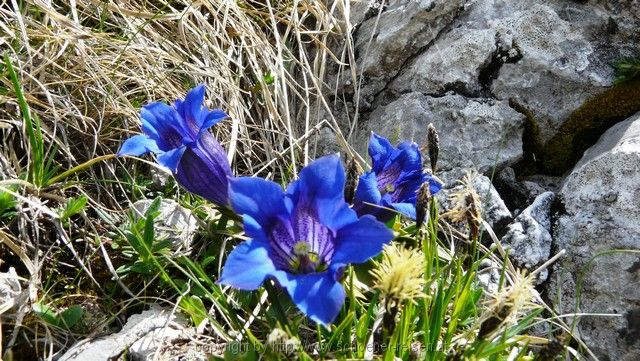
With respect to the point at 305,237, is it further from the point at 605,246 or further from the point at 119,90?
the point at 119,90

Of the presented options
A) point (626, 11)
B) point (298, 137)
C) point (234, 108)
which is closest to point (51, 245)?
point (234, 108)

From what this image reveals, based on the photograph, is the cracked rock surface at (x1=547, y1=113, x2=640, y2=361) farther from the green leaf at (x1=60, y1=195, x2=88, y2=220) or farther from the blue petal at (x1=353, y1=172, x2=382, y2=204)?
the green leaf at (x1=60, y1=195, x2=88, y2=220)

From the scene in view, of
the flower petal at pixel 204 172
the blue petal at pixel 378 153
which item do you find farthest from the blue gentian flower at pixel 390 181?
the flower petal at pixel 204 172

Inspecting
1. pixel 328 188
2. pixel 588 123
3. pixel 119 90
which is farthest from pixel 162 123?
pixel 588 123

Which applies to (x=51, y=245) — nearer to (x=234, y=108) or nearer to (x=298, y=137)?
(x=234, y=108)

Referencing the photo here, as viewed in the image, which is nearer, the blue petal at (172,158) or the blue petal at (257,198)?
the blue petal at (257,198)

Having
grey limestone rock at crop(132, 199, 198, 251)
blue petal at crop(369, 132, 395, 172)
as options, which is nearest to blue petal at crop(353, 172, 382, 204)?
blue petal at crop(369, 132, 395, 172)

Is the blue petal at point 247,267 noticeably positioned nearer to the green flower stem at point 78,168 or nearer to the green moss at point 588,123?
the green flower stem at point 78,168

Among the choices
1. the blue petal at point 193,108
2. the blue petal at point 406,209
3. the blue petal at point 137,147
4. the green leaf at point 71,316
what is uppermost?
the blue petal at point 193,108
